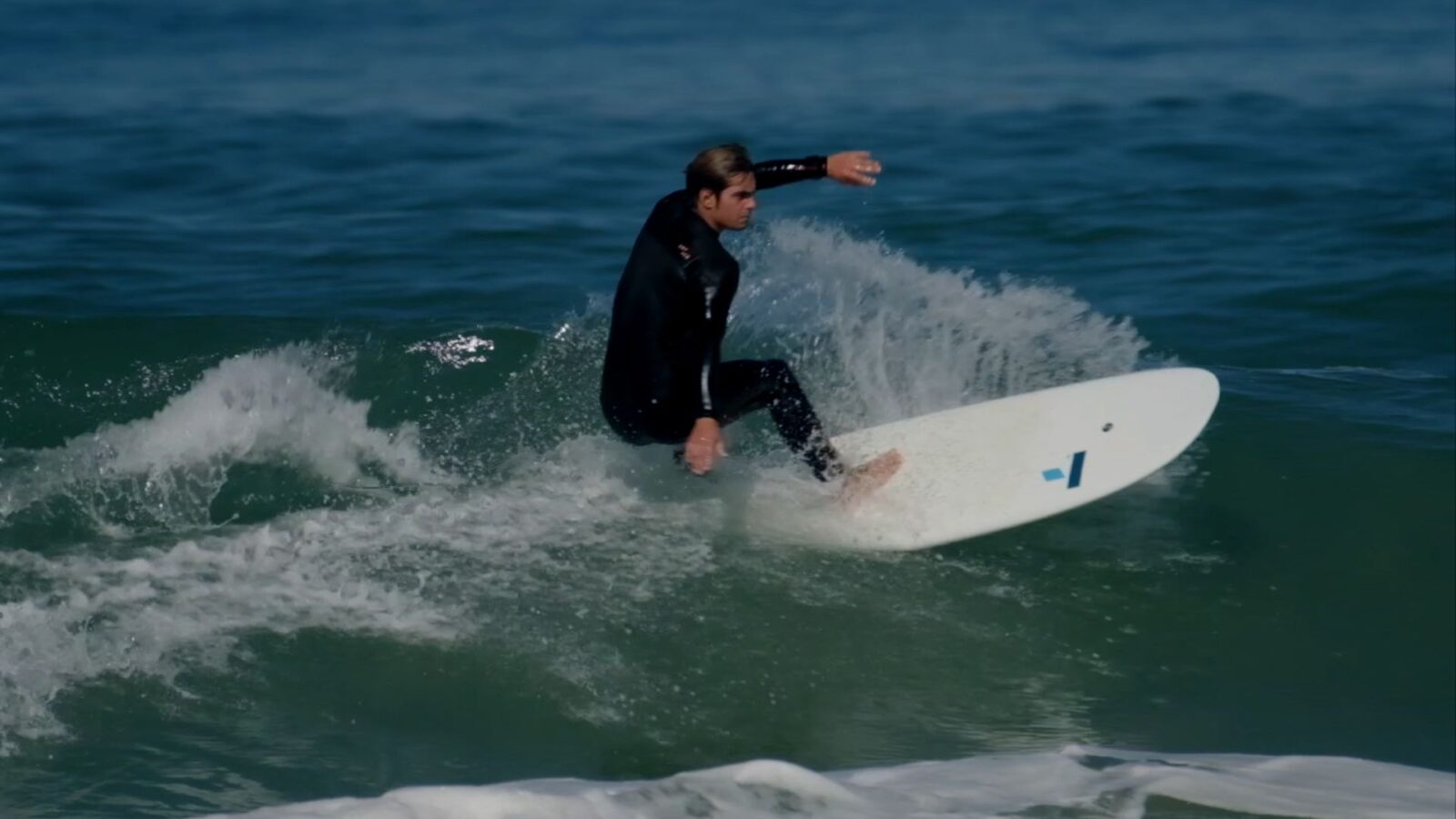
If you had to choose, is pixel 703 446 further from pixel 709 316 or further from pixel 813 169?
pixel 813 169

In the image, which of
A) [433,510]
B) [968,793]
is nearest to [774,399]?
[433,510]

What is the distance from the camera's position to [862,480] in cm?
687

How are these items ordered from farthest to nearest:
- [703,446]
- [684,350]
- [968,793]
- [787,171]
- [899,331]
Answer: [899,331] < [787,171] < [684,350] < [703,446] < [968,793]

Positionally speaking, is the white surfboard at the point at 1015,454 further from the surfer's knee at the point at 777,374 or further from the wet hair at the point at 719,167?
the wet hair at the point at 719,167

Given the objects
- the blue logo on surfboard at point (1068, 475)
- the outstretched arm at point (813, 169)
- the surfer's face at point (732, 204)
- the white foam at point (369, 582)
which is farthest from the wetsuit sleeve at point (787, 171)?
the blue logo on surfboard at point (1068, 475)

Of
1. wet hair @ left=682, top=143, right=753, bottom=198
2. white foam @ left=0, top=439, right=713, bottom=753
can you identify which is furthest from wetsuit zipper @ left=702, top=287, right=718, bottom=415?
white foam @ left=0, top=439, right=713, bottom=753

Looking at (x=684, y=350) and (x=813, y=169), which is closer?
(x=684, y=350)

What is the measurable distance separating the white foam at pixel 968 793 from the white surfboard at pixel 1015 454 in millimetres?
1537

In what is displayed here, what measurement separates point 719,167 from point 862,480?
4.72 feet

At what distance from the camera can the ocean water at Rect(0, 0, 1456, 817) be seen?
545cm

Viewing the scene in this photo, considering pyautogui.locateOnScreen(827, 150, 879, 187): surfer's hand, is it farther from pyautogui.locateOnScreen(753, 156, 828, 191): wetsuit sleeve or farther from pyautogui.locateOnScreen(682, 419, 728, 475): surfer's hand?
pyautogui.locateOnScreen(682, 419, 728, 475): surfer's hand

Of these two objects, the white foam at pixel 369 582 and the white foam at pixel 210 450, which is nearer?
the white foam at pixel 369 582

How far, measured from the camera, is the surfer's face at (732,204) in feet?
20.4

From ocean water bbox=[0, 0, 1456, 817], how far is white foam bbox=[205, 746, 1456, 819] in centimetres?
2
